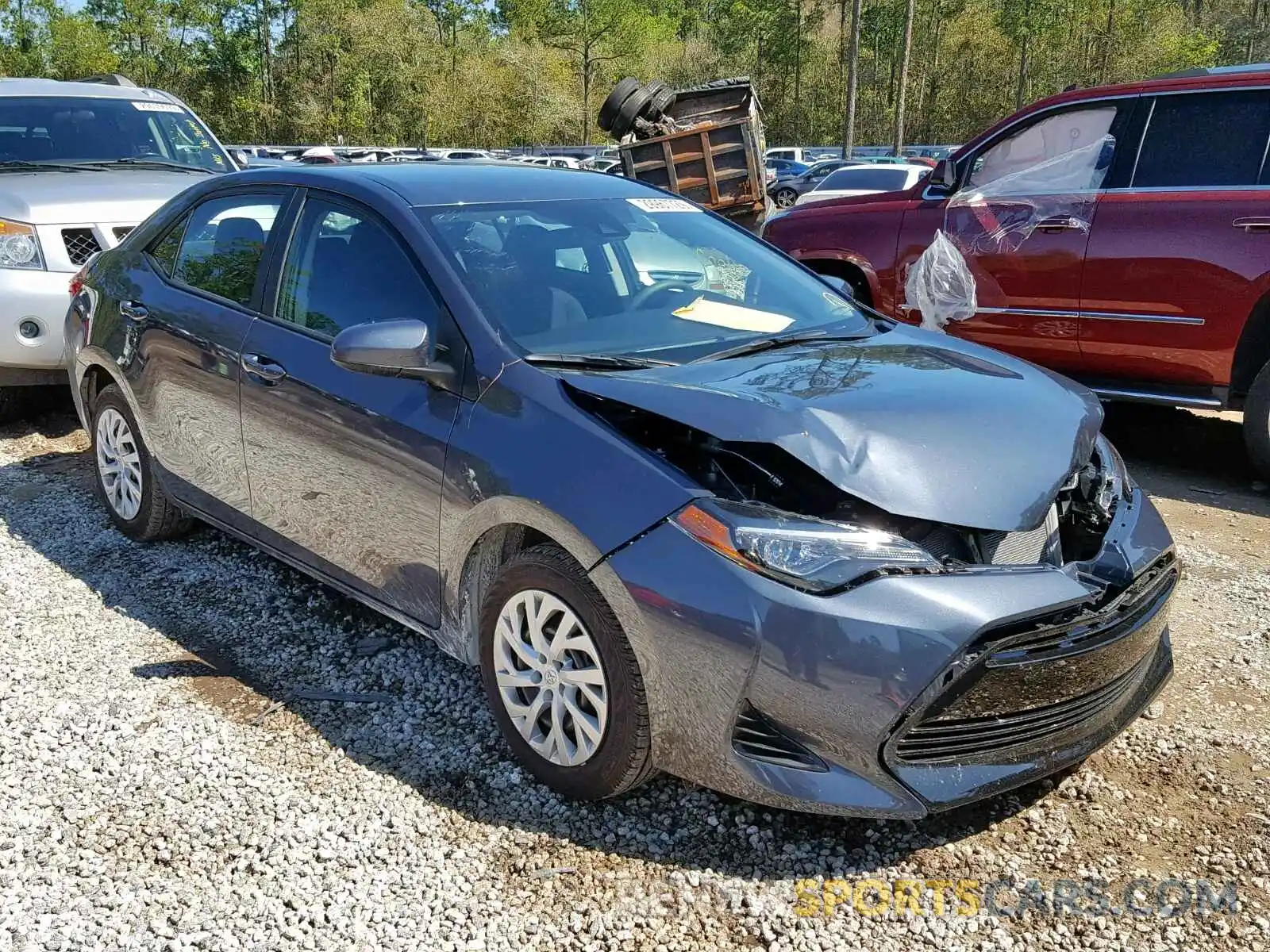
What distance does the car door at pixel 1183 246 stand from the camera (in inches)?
208

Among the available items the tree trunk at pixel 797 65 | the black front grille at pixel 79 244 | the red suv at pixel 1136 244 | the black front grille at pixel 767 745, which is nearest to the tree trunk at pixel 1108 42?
the tree trunk at pixel 797 65

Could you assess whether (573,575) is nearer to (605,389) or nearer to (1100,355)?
(605,389)

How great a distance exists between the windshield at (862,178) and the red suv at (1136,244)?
15.9 m

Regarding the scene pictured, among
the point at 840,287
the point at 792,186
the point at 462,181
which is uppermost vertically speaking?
the point at 462,181

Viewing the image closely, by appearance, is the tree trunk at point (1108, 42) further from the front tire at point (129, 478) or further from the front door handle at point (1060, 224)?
the front tire at point (129, 478)

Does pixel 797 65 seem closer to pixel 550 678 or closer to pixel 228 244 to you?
pixel 228 244

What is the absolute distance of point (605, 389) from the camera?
2.79 meters

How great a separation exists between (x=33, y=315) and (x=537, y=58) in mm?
54410

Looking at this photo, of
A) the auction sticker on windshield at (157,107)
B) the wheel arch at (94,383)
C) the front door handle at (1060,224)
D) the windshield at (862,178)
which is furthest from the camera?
the windshield at (862,178)

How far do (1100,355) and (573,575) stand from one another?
4.25 m

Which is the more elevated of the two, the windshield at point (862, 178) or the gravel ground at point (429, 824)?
the windshield at point (862, 178)

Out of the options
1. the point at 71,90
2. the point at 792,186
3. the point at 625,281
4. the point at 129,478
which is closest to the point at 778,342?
the point at 625,281

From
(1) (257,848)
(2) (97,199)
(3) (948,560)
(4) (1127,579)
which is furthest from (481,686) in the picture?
(2) (97,199)

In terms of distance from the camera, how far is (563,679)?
274 cm
